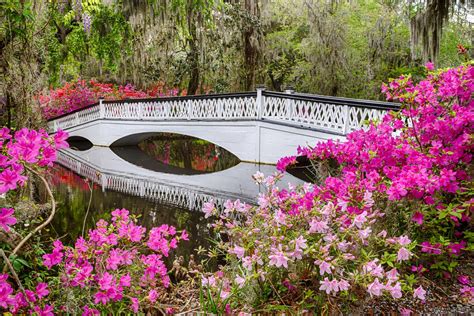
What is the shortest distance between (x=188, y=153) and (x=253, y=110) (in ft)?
15.7

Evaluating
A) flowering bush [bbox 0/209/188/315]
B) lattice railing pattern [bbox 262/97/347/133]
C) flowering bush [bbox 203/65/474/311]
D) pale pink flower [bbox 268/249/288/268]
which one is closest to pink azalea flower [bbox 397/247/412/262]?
flowering bush [bbox 203/65/474/311]

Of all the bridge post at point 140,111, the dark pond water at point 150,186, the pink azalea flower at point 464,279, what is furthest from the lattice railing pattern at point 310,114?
the pink azalea flower at point 464,279

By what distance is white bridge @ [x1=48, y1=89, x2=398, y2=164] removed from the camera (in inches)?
441

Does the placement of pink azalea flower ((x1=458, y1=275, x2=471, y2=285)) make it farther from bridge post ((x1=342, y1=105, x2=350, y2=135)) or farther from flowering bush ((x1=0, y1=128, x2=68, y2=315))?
bridge post ((x1=342, y1=105, x2=350, y2=135))

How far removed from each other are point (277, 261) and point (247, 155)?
11.9 metres

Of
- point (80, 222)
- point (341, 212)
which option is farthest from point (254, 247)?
point (80, 222)

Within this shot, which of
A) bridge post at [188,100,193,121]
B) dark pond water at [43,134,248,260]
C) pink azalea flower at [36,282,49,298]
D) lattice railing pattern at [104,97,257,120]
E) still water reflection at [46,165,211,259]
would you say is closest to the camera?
pink azalea flower at [36,282,49,298]

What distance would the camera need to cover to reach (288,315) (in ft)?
8.27

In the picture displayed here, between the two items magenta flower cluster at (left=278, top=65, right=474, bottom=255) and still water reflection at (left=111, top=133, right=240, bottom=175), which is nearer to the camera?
magenta flower cluster at (left=278, top=65, right=474, bottom=255)

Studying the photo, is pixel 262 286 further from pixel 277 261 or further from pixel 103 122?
pixel 103 122

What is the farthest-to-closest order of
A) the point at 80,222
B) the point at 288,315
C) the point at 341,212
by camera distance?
the point at 80,222 → the point at 341,212 → the point at 288,315

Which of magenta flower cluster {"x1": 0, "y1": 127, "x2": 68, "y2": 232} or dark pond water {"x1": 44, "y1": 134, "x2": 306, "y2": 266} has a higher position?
magenta flower cluster {"x1": 0, "y1": 127, "x2": 68, "y2": 232}

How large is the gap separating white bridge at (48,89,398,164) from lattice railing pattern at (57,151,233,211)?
3543mm

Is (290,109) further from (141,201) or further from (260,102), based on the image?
(141,201)
